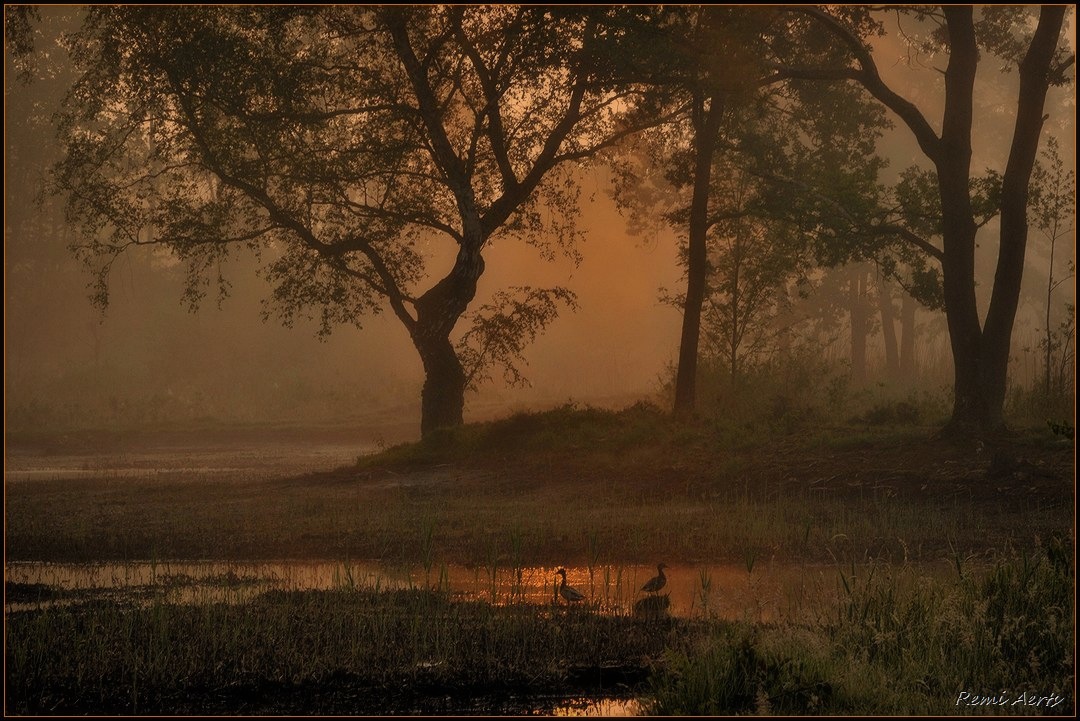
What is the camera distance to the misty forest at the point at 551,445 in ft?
28.8

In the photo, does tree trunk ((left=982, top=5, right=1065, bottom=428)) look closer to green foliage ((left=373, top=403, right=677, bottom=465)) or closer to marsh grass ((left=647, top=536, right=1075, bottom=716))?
green foliage ((left=373, top=403, right=677, bottom=465))

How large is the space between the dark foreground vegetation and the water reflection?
21 cm

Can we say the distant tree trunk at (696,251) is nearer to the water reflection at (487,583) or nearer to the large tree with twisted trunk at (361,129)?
the large tree with twisted trunk at (361,129)

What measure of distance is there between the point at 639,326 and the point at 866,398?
4397 centimetres

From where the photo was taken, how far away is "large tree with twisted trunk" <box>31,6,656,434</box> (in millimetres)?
23344

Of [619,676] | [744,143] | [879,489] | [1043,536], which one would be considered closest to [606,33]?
[744,143]

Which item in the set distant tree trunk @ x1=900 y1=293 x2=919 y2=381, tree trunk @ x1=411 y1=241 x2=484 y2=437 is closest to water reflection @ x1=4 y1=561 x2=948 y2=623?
tree trunk @ x1=411 y1=241 x2=484 y2=437

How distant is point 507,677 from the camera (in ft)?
28.9

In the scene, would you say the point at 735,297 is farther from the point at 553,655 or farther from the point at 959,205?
the point at 553,655

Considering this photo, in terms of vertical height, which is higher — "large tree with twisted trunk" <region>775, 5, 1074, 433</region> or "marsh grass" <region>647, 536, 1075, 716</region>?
"large tree with twisted trunk" <region>775, 5, 1074, 433</region>

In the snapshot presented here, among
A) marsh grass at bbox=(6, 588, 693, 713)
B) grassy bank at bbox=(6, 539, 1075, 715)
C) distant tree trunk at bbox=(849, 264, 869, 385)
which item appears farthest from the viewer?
distant tree trunk at bbox=(849, 264, 869, 385)

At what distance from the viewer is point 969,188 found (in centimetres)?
2111

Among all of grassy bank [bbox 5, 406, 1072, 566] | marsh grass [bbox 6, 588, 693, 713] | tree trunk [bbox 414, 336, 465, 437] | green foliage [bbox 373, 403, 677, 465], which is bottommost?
marsh grass [bbox 6, 588, 693, 713]
